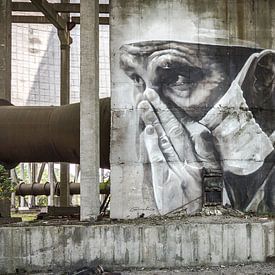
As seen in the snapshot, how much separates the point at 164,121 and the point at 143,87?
110 cm

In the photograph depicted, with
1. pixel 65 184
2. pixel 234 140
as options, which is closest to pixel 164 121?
pixel 234 140

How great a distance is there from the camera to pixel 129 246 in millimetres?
9844

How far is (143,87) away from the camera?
1186cm

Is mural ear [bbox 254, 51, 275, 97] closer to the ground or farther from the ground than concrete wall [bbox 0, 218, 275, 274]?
farther from the ground

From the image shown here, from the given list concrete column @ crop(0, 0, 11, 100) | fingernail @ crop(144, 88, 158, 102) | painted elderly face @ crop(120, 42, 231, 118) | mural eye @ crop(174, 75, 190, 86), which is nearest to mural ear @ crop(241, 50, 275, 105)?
painted elderly face @ crop(120, 42, 231, 118)

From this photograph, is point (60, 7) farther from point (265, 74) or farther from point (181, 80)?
point (265, 74)

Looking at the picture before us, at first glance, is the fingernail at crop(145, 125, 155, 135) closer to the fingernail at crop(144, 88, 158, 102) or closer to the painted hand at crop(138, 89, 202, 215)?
the painted hand at crop(138, 89, 202, 215)

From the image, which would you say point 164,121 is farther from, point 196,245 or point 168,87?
point 196,245

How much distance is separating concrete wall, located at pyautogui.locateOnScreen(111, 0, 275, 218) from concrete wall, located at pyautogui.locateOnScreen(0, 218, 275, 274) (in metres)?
1.64

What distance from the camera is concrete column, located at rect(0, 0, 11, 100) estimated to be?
16109mm

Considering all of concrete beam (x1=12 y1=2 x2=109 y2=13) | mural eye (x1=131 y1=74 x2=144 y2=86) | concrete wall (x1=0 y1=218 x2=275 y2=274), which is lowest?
concrete wall (x1=0 y1=218 x2=275 y2=274)

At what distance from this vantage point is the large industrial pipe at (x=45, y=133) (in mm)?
12984

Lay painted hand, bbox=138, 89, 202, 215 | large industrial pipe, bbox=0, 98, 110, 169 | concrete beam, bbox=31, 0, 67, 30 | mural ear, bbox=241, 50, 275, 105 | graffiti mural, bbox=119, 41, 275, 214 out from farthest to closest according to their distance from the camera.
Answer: concrete beam, bbox=31, 0, 67, 30, large industrial pipe, bbox=0, 98, 110, 169, mural ear, bbox=241, 50, 275, 105, graffiti mural, bbox=119, 41, 275, 214, painted hand, bbox=138, 89, 202, 215

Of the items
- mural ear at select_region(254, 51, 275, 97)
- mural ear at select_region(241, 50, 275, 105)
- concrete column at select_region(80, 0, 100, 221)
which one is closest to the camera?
concrete column at select_region(80, 0, 100, 221)
